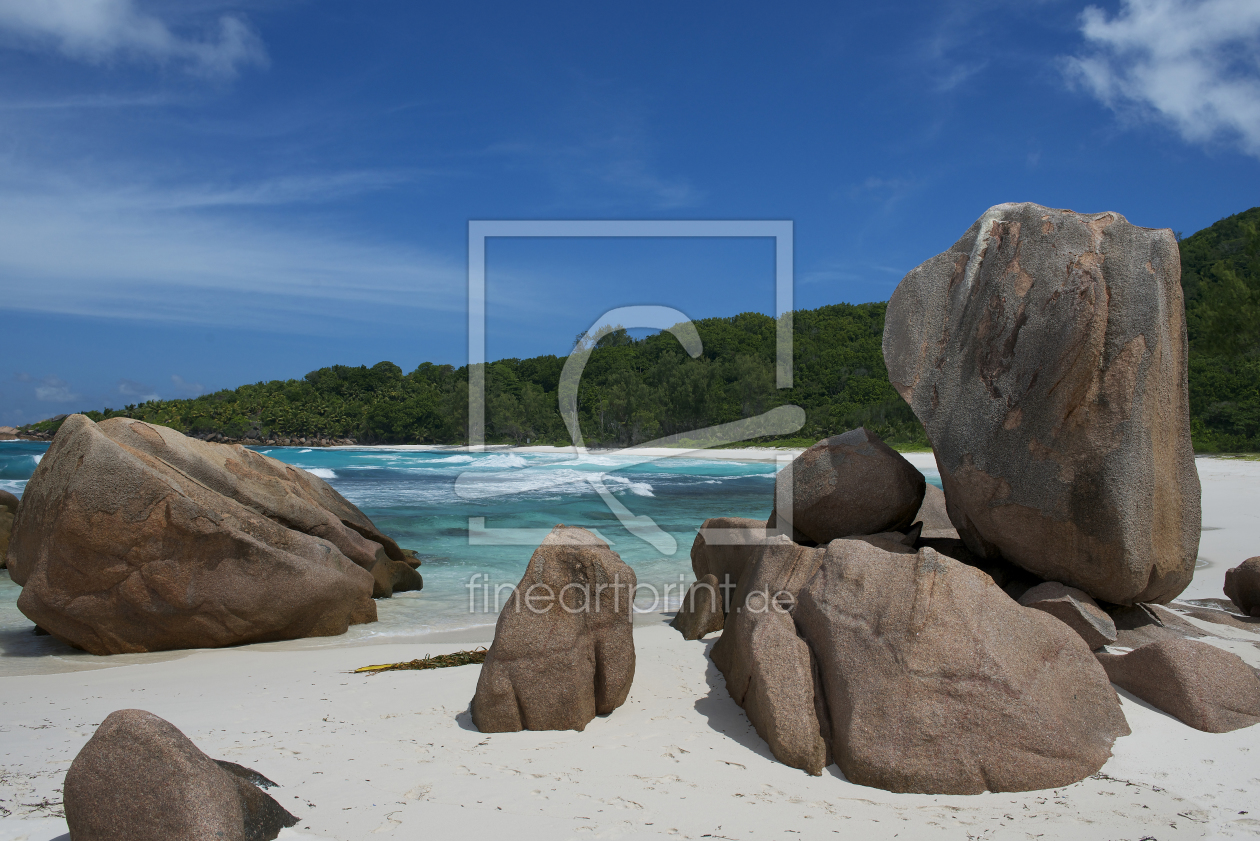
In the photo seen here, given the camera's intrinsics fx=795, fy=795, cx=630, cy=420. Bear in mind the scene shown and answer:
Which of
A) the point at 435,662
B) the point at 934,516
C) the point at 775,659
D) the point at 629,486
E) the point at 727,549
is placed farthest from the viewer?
the point at 629,486

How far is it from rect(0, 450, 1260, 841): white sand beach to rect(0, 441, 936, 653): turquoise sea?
Result: 3.16m

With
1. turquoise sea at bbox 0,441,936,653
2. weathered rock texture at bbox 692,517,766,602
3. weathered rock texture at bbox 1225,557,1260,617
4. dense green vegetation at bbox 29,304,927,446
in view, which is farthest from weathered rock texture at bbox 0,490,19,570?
dense green vegetation at bbox 29,304,927,446

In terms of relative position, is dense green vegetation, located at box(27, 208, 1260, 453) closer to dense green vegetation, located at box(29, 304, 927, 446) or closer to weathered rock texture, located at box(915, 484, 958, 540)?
dense green vegetation, located at box(29, 304, 927, 446)

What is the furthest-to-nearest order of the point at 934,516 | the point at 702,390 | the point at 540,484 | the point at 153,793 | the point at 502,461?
1. the point at 702,390
2. the point at 502,461
3. the point at 540,484
4. the point at 934,516
5. the point at 153,793

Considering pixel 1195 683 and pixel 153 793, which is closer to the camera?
pixel 153 793

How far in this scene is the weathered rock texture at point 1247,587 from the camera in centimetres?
797

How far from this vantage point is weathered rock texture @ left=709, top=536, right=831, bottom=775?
440 centimetres

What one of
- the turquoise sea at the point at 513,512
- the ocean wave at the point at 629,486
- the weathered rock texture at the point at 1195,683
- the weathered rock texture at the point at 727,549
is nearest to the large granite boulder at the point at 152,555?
the turquoise sea at the point at 513,512

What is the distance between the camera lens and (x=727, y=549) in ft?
25.3

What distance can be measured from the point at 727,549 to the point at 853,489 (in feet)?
4.37

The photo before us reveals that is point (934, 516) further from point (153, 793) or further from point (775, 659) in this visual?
point (153, 793)

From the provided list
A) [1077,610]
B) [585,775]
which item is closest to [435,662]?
[585,775]

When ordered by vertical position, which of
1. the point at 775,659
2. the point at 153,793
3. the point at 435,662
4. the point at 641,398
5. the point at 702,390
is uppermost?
the point at 702,390

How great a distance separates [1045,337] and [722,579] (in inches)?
142
